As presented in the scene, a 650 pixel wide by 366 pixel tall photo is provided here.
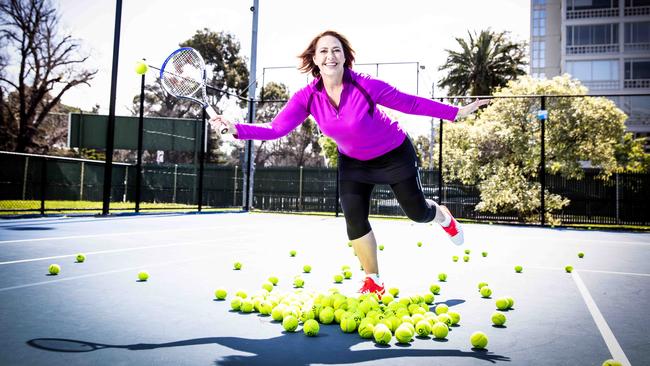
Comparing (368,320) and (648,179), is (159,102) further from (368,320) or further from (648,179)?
(368,320)

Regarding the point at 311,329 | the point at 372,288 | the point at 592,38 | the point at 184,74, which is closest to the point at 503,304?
the point at 372,288

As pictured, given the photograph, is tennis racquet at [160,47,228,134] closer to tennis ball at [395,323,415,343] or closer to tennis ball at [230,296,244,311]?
tennis ball at [230,296,244,311]

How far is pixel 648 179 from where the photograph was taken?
58.3ft

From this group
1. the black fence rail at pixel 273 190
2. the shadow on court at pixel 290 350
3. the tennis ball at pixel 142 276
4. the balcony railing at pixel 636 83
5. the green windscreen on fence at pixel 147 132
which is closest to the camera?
the shadow on court at pixel 290 350

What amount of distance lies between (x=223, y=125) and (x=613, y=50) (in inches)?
1661

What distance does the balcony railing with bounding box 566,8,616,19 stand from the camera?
37.8m

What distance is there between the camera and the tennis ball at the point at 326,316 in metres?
3.44

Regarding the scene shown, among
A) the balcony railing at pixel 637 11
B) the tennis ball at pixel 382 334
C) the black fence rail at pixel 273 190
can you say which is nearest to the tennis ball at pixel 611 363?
the tennis ball at pixel 382 334

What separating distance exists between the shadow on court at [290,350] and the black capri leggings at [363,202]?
1.35m

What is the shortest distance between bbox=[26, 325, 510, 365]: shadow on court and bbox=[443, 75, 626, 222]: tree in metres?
16.8

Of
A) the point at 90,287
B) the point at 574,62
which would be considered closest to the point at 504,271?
the point at 90,287

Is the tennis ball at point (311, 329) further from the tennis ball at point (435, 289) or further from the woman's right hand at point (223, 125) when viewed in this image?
the tennis ball at point (435, 289)

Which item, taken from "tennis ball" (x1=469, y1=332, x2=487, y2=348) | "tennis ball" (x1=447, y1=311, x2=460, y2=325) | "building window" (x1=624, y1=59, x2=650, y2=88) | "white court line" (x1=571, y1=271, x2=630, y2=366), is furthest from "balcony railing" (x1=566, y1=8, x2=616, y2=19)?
"tennis ball" (x1=469, y1=332, x2=487, y2=348)

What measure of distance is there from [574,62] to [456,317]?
4161 centimetres
